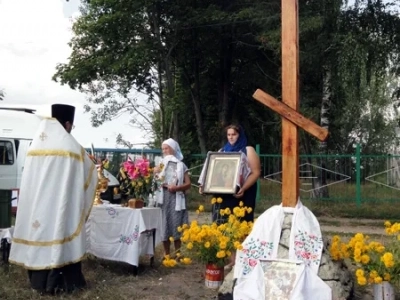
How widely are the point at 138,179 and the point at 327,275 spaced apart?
270cm

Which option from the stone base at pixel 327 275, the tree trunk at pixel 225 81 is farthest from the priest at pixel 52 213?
the tree trunk at pixel 225 81

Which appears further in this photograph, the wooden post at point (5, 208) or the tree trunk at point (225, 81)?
the tree trunk at point (225, 81)

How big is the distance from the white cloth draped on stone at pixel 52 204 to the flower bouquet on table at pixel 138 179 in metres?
1.02

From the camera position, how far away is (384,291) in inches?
197

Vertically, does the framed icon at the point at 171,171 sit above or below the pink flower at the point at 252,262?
above

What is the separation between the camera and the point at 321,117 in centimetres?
1631

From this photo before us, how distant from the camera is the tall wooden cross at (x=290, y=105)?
5020 millimetres

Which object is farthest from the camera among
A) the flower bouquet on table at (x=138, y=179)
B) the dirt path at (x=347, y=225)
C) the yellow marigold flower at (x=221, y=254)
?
the dirt path at (x=347, y=225)

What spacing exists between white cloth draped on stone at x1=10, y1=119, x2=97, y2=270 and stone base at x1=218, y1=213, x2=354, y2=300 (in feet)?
4.95

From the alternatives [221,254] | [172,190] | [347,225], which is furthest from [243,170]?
[347,225]

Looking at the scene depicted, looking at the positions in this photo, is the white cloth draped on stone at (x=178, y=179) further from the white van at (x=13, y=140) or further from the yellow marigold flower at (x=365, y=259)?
the white van at (x=13, y=140)

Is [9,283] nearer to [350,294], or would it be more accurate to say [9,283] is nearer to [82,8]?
[350,294]

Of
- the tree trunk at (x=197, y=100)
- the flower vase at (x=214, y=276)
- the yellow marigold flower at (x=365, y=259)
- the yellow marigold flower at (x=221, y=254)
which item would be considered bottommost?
the flower vase at (x=214, y=276)

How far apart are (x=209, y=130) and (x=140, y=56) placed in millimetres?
5253
